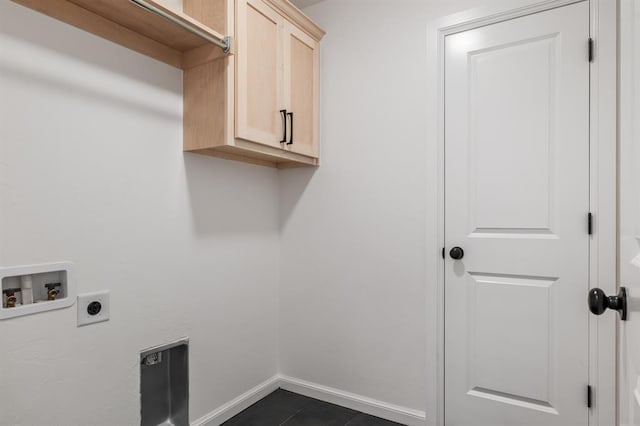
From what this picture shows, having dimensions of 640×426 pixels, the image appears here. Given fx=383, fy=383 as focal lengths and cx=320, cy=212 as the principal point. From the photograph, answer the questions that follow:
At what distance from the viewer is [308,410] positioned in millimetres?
2180

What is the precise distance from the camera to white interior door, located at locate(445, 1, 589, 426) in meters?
1.71

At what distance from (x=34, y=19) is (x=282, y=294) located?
1823 millimetres

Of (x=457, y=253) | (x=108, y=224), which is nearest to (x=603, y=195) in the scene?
(x=457, y=253)

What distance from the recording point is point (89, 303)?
1.48m

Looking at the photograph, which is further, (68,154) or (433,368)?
(433,368)

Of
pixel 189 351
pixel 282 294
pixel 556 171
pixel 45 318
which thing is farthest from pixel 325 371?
pixel 556 171

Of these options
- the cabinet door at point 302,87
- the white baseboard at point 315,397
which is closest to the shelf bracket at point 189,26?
the cabinet door at point 302,87

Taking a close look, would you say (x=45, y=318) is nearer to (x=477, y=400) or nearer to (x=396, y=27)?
(x=477, y=400)

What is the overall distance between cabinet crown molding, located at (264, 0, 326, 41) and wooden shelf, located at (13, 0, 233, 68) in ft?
1.45

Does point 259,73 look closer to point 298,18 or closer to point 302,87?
point 302,87

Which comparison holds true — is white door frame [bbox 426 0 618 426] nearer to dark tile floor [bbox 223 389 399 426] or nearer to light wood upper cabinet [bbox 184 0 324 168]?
dark tile floor [bbox 223 389 399 426]

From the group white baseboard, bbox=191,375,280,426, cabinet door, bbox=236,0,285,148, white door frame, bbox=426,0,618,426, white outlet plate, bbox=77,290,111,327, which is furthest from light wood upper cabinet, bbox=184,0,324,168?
white baseboard, bbox=191,375,280,426

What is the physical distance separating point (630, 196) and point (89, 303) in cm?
170

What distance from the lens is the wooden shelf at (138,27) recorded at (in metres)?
1.39
